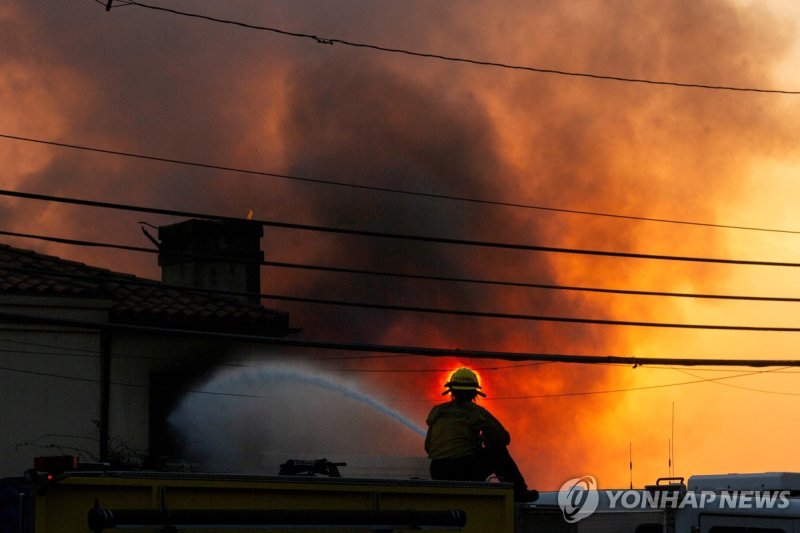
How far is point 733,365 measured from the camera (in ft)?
68.4

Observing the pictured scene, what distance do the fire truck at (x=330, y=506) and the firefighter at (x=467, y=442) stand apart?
0.45 meters

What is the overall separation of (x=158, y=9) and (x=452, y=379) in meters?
10.6

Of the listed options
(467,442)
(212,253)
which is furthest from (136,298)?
(467,442)

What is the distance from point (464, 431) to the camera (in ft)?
32.6

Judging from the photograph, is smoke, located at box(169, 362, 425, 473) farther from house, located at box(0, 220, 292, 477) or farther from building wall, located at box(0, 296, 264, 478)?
building wall, located at box(0, 296, 264, 478)

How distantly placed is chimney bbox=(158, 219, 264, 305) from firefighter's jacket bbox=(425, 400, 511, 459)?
20030mm

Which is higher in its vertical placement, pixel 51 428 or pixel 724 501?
pixel 51 428

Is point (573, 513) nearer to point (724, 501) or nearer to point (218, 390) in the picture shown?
→ point (724, 501)

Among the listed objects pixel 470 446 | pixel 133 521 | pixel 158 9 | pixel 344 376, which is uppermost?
pixel 158 9

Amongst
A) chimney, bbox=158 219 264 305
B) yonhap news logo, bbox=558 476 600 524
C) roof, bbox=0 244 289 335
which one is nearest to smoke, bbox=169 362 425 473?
roof, bbox=0 244 289 335

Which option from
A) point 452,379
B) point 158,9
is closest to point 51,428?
point 158,9

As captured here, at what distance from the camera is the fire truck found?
7.14 metres

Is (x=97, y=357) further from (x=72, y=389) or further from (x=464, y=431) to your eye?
(x=464, y=431)

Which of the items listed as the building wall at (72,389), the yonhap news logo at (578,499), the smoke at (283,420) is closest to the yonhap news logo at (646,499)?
the yonhap news logo at (578,499)
